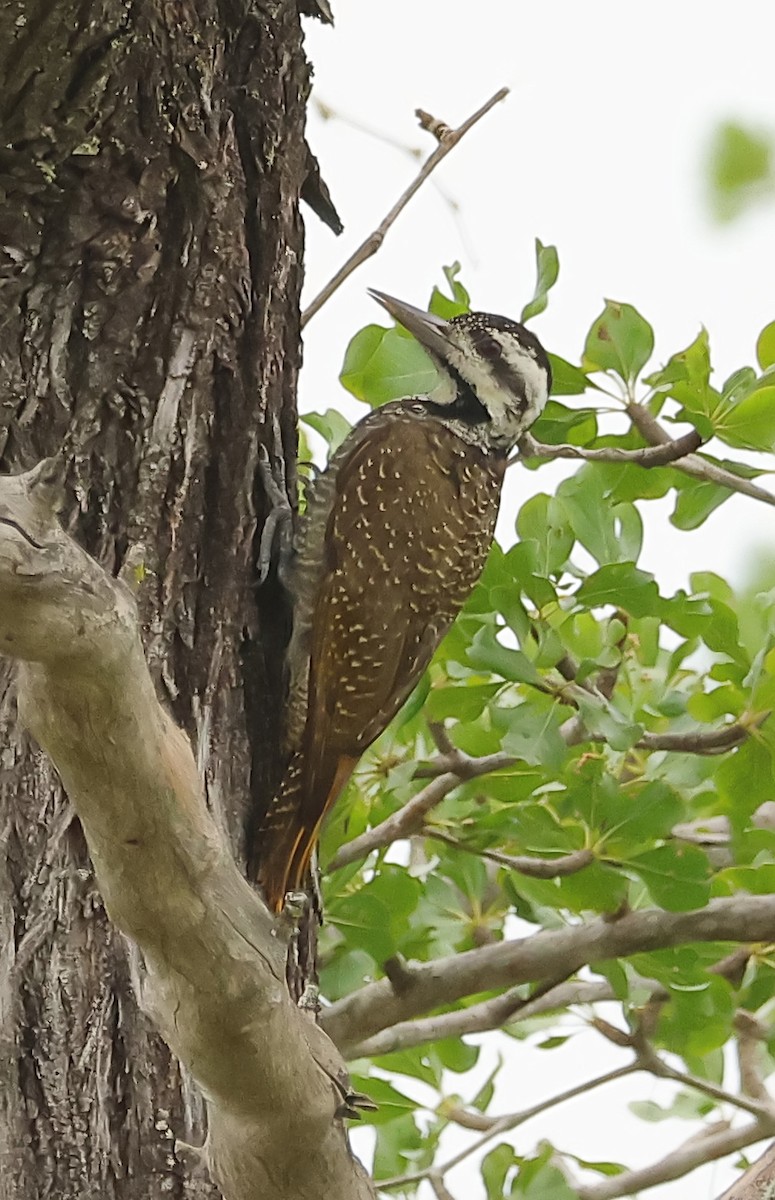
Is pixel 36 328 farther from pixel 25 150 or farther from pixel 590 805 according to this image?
pixel 590 805

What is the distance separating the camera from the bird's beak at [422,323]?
6.03ft

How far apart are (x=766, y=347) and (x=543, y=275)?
0.90 feet

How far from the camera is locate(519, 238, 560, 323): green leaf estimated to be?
1.56 metres

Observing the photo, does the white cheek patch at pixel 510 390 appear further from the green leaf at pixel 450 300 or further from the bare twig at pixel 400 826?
the bare twig at pixel 400 826

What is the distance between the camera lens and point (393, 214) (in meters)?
1.68

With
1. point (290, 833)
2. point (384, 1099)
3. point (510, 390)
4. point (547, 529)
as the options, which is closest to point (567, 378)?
point (547, 529)

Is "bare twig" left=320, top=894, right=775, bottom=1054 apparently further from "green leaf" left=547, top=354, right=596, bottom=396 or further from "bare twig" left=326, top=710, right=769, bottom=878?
"green leaf" left=547, top=354, right=596, bottom=396

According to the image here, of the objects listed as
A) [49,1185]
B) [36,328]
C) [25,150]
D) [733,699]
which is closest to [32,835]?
[49,1185]

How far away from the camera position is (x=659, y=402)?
161 cm

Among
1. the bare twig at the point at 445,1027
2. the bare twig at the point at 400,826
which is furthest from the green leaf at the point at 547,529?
the bare twig at the point at 445,1027

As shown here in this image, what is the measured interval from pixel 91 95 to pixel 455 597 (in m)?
0.73

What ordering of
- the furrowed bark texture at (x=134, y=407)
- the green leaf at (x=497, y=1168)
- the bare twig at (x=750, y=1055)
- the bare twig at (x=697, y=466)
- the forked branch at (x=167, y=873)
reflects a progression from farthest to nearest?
the bare twig at (x=750, y=1055) < the green leaf at (x=497, y=1168) < the bare twig at (x=697, y=466) < the furrowed bark texture at (x=134, y=407) < the forked branch at (x=167, y=873)

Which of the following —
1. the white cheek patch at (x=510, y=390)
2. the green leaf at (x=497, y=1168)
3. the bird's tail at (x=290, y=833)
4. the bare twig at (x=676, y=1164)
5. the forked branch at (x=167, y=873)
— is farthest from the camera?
the bare twig at (x=676, y=1164)

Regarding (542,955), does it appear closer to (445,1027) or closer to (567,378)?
(445,1027)
